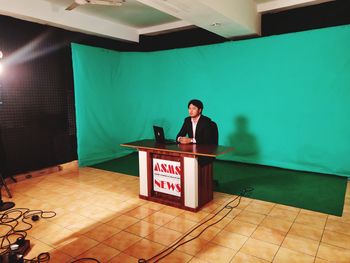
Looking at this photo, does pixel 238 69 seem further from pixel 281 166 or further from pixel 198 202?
pixel 198 202

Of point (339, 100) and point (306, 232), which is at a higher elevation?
point (339, 100)

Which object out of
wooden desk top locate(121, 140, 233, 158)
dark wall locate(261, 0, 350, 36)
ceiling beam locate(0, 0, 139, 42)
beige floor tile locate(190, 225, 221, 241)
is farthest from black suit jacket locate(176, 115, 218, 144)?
ceiling beam locate(0, 0, 139, 42)

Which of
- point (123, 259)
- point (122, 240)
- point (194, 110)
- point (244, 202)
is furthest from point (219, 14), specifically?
point (123, 259)

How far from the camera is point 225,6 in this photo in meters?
3.80

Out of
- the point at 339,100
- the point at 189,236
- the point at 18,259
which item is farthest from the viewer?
the point at 339,100

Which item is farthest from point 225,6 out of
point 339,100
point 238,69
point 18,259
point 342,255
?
point 18,259

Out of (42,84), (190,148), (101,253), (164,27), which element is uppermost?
(164,27)

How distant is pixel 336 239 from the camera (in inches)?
102

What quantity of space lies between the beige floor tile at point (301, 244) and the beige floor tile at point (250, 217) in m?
0.40

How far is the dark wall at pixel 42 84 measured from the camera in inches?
172

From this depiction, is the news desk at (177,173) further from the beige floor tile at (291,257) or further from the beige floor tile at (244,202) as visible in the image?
the beige floor tile at (291,257)

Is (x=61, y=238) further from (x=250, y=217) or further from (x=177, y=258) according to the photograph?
(x=250, y=217)

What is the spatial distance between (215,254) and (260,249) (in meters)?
0.42

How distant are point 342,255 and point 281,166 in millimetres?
2703
